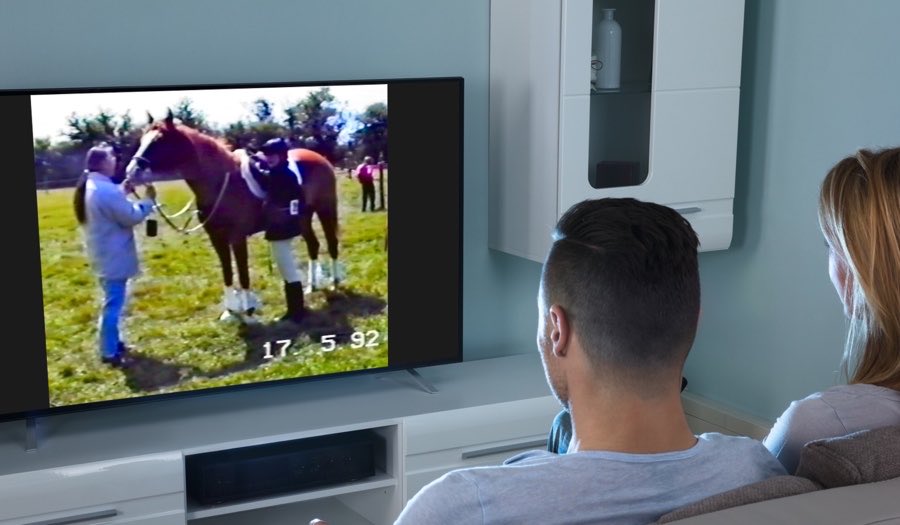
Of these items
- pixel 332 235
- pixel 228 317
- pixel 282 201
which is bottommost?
pixel 228 317

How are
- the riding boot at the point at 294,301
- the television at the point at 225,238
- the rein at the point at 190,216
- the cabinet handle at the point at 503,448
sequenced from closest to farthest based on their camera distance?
the television at the point at 225,238
the rein at the point at 190,216
the riding boot at the point at 294,301
the cabinet handle at the point at 503,448

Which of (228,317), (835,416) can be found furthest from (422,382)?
(835,416)

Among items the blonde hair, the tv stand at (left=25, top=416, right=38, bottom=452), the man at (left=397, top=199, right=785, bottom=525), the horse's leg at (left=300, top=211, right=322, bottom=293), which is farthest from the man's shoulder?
the tv stand at (left=25, top=416, right=38, bottom=452)

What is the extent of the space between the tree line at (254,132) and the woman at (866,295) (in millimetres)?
1584

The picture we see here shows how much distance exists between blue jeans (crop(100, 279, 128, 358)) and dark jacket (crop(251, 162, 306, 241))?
43 cm

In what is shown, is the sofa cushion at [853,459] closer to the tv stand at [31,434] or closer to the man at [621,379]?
the man at [621,379]

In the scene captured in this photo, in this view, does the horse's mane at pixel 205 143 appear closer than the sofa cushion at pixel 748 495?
No

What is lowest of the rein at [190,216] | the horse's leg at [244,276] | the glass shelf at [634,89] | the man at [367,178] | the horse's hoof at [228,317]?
the horse's hoof at [228,317]

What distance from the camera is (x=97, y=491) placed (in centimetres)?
279

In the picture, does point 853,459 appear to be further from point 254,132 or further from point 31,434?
point 31,434

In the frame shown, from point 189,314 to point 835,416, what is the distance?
1.84 meters

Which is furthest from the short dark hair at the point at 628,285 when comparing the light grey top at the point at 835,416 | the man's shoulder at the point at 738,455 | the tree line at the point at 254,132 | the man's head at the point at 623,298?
the tree line at the point at 254,132

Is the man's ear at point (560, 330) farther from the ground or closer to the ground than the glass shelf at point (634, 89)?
closer to the ground

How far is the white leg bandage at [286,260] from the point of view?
10.2ft
